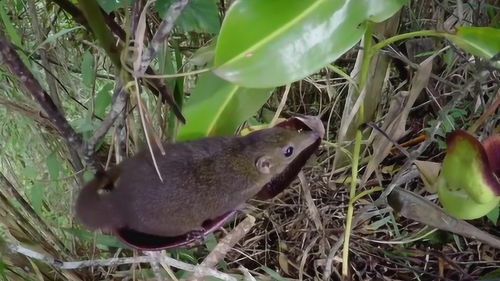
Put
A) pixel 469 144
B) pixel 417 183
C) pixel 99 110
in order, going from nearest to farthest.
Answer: pixel 469 144 → pixel 99 110 → pixel 417 183

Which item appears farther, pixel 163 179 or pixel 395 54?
pixel 395 54

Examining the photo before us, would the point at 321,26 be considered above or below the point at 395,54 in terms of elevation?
above

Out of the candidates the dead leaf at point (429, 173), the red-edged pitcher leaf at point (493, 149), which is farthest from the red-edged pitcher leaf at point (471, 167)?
the dead leaf at point (429, 173)

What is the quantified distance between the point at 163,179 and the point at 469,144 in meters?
0.30

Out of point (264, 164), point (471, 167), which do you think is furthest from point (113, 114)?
point (471, 167)

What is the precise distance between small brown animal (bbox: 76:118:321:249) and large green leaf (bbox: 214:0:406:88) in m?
0.12

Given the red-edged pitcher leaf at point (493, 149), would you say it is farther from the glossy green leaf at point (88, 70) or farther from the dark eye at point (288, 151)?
the glossy green leaf at point (88, 70)

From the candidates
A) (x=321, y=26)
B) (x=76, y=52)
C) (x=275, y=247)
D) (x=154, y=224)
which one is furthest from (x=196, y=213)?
(x=76, y=52)

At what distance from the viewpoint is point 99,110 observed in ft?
2.97

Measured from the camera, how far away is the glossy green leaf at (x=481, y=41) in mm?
659

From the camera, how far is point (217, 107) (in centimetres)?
77

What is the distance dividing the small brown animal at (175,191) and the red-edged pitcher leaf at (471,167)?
17cm

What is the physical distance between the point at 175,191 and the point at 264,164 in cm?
15

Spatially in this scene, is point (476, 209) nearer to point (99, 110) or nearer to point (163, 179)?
point (163, 179)
